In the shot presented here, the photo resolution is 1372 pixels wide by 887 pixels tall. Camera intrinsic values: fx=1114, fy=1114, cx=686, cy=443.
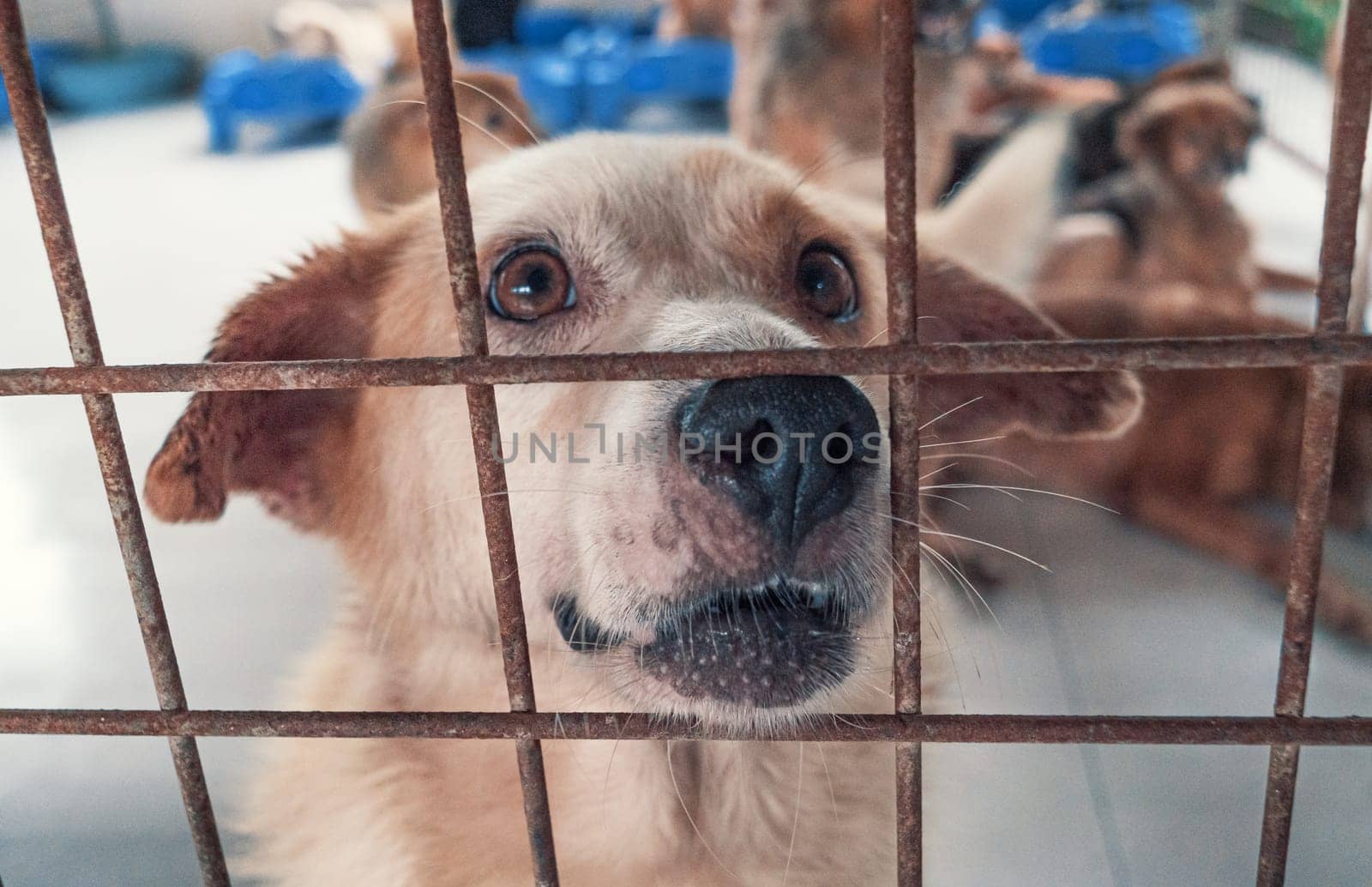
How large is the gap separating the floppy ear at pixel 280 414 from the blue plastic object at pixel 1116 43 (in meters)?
6.79

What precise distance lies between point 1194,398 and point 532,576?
2765 millimetres

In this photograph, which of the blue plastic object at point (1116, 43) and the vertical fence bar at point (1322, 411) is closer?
the vertical fence bar at point (1322, 411)

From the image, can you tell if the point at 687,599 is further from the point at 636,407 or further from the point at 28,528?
the point at 28,528

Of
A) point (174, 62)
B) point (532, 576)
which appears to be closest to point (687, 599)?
point (532, 576)

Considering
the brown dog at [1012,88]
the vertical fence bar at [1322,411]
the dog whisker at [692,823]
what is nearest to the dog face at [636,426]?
the dog whisker at [692,823]

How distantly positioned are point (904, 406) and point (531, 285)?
0.72 metres

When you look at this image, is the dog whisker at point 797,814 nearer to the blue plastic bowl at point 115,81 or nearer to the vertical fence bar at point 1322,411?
the vertical fence bar at point 1322,411

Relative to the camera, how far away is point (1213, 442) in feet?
11.7

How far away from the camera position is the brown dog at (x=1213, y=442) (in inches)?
136

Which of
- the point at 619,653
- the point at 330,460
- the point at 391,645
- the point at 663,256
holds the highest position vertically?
the point at 663,256

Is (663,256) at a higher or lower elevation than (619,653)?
higher

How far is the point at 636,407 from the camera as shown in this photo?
4.22 feet

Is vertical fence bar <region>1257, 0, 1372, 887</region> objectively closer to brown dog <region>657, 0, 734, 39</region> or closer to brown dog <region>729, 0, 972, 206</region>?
brown dog <region>729, 0, 972, 206</region>

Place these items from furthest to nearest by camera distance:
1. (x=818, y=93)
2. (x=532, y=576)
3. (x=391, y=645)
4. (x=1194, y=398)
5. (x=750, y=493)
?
(x=818, y=93), (x=1194, y=398), (x=391, y=645), (x=532, y=576), (x=750, y=493)
